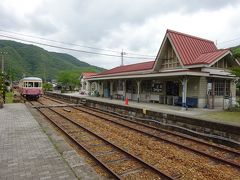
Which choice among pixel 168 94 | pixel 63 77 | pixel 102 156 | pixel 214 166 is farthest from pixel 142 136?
pixel 63 77

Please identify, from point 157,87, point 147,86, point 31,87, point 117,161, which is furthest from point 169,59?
point 31,87

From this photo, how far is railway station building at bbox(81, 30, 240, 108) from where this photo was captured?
666 inches

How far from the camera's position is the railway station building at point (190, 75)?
16.9 meters

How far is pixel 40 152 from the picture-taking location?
235 inches

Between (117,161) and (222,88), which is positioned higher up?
(222,88)

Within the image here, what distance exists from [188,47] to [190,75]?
506cm

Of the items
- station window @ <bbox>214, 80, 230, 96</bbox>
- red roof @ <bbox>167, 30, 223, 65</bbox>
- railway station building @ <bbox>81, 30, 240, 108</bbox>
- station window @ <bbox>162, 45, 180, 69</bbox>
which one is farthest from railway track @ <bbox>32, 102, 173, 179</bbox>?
station window @ <bbox>214, 80, 230, 96</bbox>

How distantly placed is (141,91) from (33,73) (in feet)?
329

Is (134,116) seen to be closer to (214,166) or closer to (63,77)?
(214,166)

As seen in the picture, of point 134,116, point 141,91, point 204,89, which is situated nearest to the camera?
point 134,116

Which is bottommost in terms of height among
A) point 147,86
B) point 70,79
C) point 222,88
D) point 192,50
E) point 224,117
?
point 224,117

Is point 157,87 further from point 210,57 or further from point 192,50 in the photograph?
point 210,57

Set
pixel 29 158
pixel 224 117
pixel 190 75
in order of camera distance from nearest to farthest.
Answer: pixel 29 158, pixel 224 117, pixel 190 75

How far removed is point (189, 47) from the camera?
774 inches
